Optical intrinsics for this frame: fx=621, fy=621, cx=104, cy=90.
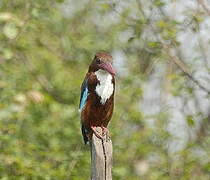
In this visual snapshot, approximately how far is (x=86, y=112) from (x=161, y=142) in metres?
3.79

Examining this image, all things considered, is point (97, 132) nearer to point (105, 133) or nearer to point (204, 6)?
point (105, 133)

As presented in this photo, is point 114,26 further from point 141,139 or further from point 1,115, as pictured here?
point 1,115

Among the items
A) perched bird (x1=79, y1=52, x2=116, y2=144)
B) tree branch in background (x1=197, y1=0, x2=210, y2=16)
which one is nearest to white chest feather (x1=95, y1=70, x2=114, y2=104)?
perched bird (x1=79, y1=52, x2=116, y2=144)

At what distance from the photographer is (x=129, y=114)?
28.7 feet

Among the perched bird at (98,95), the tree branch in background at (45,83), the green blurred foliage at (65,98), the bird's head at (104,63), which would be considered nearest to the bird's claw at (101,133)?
the perched bird at (98,95)

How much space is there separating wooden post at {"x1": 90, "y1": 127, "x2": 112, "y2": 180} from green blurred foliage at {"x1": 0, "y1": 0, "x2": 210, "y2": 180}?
179 centimetres

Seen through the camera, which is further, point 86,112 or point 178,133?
point 178,133

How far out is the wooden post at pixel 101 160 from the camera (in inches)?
140

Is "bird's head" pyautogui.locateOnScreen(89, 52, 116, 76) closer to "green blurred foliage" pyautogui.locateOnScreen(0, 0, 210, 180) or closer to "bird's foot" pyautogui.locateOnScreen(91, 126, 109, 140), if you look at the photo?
"bird's foot" pyautogui.locateOnScreen(91, 126, 109, 140)

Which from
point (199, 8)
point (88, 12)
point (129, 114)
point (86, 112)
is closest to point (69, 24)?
point (88, 12)

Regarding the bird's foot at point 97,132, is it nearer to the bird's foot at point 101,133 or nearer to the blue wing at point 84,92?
the bird's foot at point 101,133

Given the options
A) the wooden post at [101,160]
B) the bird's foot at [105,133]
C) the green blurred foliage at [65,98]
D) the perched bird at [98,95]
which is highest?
the green blurred foliage at [65,98]

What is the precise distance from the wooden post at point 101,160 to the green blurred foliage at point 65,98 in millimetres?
1790

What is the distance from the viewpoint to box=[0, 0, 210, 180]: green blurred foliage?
6.39 m
